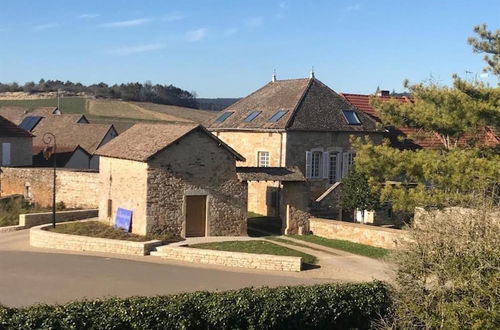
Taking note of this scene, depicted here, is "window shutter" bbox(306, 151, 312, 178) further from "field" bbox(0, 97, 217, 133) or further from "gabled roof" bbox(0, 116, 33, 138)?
"field" bbox(0, 97, 217, 133)

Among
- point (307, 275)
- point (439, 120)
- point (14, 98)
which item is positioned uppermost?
point (14, 98)

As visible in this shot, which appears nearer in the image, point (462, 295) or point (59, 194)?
point (462, 295)

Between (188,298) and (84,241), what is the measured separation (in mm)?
12252

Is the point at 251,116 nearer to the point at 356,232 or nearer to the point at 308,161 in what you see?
the point at 308,161

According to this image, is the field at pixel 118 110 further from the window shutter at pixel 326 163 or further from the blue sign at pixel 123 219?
the blue sign at pixel 123 219

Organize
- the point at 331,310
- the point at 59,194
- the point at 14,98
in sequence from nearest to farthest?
the point at 331,310 → the point at 59,194 → the point at 14,98

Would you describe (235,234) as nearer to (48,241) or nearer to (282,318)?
(48,241)

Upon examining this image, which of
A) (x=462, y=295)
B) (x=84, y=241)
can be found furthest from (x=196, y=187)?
(x=462, y=295)

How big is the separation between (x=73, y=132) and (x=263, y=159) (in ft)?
67.3

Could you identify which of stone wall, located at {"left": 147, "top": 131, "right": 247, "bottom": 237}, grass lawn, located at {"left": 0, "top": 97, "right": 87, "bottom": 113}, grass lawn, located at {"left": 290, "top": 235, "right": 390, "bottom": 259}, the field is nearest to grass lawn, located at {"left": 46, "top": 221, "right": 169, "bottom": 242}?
stone wall, located at {"left": 147, "top": 131, "right": 247, "bottom": 237}

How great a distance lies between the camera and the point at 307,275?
66.6ft

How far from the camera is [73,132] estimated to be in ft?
157

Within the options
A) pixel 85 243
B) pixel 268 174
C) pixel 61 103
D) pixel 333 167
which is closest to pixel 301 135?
pixel 333 167

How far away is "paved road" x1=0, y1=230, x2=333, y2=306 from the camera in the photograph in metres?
17.4
